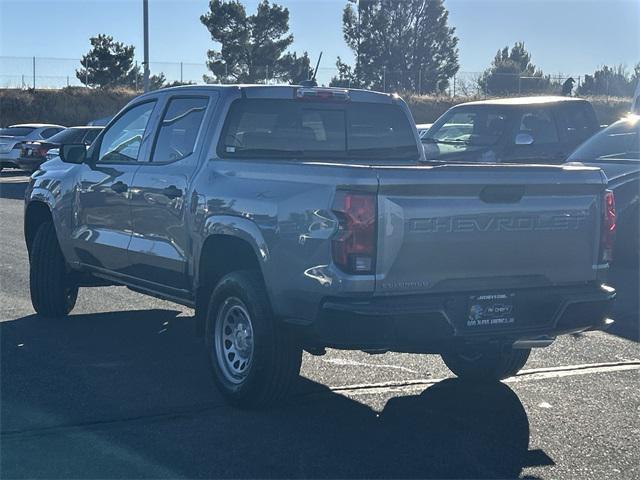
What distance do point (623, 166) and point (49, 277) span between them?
6.33m

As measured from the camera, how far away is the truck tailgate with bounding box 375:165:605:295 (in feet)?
17.7

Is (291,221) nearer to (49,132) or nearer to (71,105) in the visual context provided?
(49,132)

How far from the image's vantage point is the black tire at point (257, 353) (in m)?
5.93

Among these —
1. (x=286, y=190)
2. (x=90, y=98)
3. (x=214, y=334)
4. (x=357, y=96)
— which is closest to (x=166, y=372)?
(x=214, y=334)

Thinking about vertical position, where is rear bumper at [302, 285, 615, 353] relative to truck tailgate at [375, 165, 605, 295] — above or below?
below

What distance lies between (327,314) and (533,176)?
1.41 meters

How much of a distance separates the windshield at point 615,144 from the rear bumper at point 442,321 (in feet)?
20.5

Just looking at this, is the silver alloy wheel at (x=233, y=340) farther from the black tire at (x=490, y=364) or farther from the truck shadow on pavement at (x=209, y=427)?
the black tire at (x=490, y=364)

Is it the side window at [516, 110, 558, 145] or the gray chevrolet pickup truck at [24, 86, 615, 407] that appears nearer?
the gray chevrolet pickup truck at [24, 86, 615, 407]

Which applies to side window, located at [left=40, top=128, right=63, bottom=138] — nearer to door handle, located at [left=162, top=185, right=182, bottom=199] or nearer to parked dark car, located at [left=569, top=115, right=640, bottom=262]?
parked dark car, located at [left=569, top=115, right=640, bottom=262]

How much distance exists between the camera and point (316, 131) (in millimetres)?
7359

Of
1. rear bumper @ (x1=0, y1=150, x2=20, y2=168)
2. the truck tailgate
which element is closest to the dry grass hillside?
rear bumper @ (x1=0, y1=150, x2=20, y2=168)

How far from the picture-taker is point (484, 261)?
5.70 meters

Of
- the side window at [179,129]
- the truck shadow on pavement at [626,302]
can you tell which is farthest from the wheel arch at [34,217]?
the truck shadow on pavement at [626,302]
